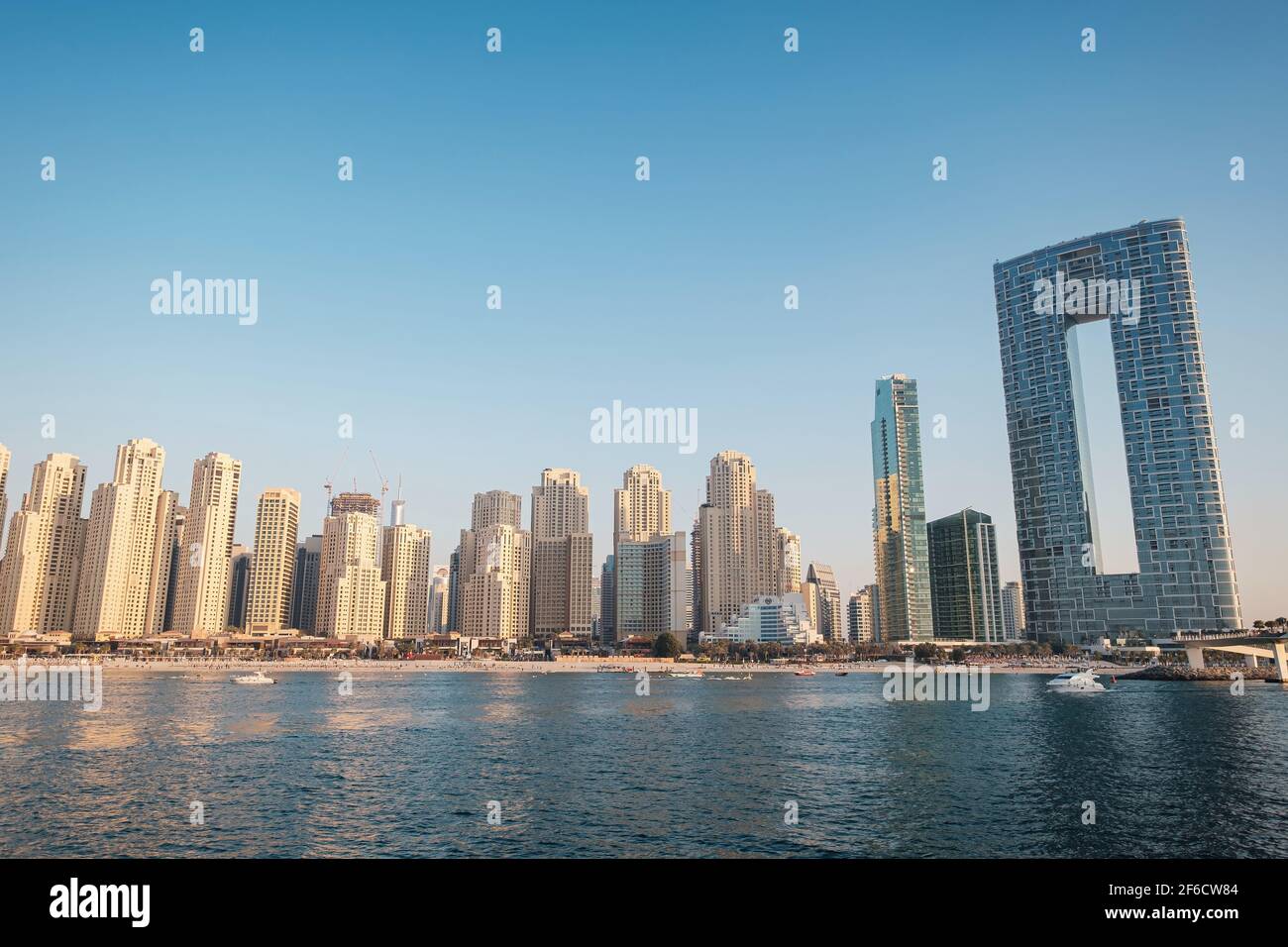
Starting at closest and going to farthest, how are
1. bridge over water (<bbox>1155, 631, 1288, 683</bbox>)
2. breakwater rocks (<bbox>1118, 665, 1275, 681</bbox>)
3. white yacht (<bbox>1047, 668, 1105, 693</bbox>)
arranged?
white yacht (<bbox>1047, 668, 1105, 693</bbox>)
bridge over water (<bbox>1155, 631, 1288, 683</bbox>)
breakwater rocks (<bbox>1118, 665, 1275, 681</bbox>)

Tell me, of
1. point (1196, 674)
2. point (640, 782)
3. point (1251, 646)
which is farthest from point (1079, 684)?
point (640, 782)

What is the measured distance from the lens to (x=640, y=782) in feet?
150

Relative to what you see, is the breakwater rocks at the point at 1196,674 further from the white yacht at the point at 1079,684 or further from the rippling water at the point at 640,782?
the rippling water at the point at 640,782

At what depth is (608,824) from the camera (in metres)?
35.4

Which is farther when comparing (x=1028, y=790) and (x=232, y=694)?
(x=232, y=694)

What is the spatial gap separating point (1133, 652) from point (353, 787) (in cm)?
20275

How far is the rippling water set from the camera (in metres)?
32.5

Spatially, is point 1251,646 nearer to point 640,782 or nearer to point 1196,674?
point 1196,674

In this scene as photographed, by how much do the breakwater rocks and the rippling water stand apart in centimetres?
5841

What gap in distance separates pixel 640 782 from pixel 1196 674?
140713 mm

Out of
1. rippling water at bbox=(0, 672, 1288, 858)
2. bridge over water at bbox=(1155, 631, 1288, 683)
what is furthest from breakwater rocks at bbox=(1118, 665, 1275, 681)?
rippling water at bbox=(0, 672, 1288, 858)

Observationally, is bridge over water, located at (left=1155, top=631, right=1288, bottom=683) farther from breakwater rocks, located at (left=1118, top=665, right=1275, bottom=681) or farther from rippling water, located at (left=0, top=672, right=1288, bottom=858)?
rippling water, located at (left=0, top=672, right=1288, bottom=858)
